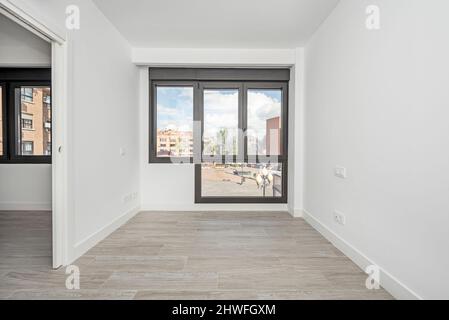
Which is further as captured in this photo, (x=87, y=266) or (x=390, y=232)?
(x=87, y=266)

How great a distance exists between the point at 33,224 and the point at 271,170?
376 cm

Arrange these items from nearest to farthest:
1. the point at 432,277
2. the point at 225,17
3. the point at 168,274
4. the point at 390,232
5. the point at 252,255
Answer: the point at 432,277 → the point at 390,232 → the point at 168,274 → the point at 252,255 → the point at 225,17

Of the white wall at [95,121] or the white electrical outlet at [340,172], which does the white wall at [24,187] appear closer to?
the white wall at [95,121]

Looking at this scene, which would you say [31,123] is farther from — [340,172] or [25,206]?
[340,172]

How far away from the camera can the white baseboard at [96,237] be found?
2456mm

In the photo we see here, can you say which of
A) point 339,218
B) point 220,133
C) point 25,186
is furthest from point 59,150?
point 25,186

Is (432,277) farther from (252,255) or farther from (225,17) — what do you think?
(225,17)

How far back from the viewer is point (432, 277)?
5.05 ft

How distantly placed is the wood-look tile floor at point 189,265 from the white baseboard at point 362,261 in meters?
0.06

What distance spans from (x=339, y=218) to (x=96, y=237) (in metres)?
2.72

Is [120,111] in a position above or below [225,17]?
below
